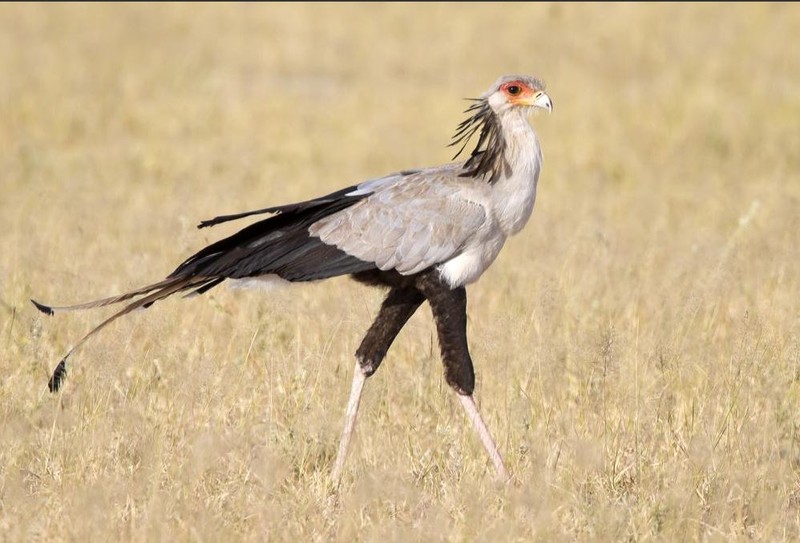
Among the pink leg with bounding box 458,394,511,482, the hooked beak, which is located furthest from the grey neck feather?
the pink leg with bounding box 458,394,511,482

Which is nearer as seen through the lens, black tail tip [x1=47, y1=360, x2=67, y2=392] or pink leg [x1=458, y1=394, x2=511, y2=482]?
pink leg [x1=458, y1=394, x2=511, y2=482]

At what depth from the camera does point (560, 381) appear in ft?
17.6

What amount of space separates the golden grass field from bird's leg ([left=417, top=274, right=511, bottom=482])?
14 centimetres

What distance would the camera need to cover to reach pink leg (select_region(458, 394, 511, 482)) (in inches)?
175

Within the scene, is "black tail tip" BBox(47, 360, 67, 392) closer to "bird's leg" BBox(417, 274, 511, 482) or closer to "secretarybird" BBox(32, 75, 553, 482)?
"secretarybird" BBox(32, 75, 553, 482)

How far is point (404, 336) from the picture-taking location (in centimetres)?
598

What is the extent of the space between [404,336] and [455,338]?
4.39ft

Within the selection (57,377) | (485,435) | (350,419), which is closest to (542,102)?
(485,435)

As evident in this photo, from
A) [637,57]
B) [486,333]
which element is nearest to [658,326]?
[486,333]

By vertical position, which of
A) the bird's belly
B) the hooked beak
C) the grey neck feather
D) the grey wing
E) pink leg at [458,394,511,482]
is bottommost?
pink leg at [458,394,511,482]

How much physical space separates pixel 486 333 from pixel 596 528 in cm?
159

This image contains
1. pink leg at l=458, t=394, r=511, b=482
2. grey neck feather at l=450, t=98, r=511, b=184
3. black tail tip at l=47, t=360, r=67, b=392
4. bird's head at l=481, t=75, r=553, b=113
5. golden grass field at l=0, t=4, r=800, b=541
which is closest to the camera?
golden grass field at l=0, t=4, r=800, b=541

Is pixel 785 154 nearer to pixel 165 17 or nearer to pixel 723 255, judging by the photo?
pixel 723 255

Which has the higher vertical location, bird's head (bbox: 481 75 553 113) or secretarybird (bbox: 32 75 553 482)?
bird's head (bbox: 481 75 553 113)
